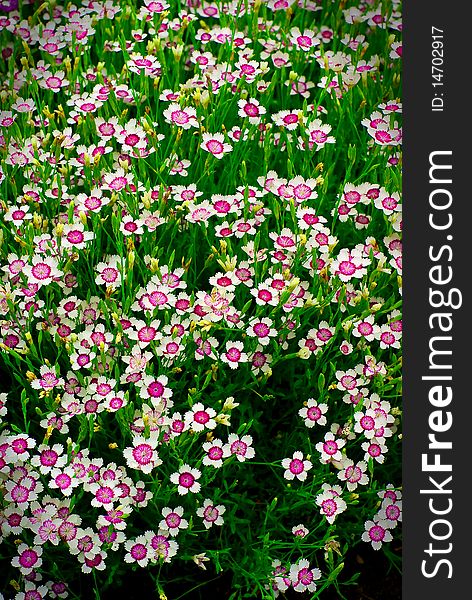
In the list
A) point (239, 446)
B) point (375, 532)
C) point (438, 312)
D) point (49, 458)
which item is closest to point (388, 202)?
point (438, 312)

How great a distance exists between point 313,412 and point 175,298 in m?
0.55

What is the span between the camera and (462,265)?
2568mm

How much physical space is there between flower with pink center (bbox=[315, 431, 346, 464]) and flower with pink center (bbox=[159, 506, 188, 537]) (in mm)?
444

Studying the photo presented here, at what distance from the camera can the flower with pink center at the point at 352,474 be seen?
99.6 inches

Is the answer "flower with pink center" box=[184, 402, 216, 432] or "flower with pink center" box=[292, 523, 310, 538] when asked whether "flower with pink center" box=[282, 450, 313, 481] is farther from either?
"flower with pink center" box=[184, 402, 216, 432]

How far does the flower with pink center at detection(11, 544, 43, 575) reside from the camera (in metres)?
2.39

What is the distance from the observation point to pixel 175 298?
259 cm

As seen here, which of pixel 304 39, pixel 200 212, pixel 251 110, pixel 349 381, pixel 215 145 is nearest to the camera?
pixel 349 381

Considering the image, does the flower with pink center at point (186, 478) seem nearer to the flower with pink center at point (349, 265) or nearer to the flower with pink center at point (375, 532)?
the flower with pink center at point (375, 532)

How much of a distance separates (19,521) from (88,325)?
0.63 metres

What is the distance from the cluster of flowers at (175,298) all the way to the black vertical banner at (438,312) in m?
0.10

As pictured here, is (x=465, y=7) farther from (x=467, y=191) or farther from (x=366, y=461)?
(x=366, y=461)

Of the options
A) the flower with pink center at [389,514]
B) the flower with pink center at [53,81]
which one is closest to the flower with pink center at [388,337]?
the flower with pink center at [389,514]

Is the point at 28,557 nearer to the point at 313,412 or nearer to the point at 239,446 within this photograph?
the point at 239,446
